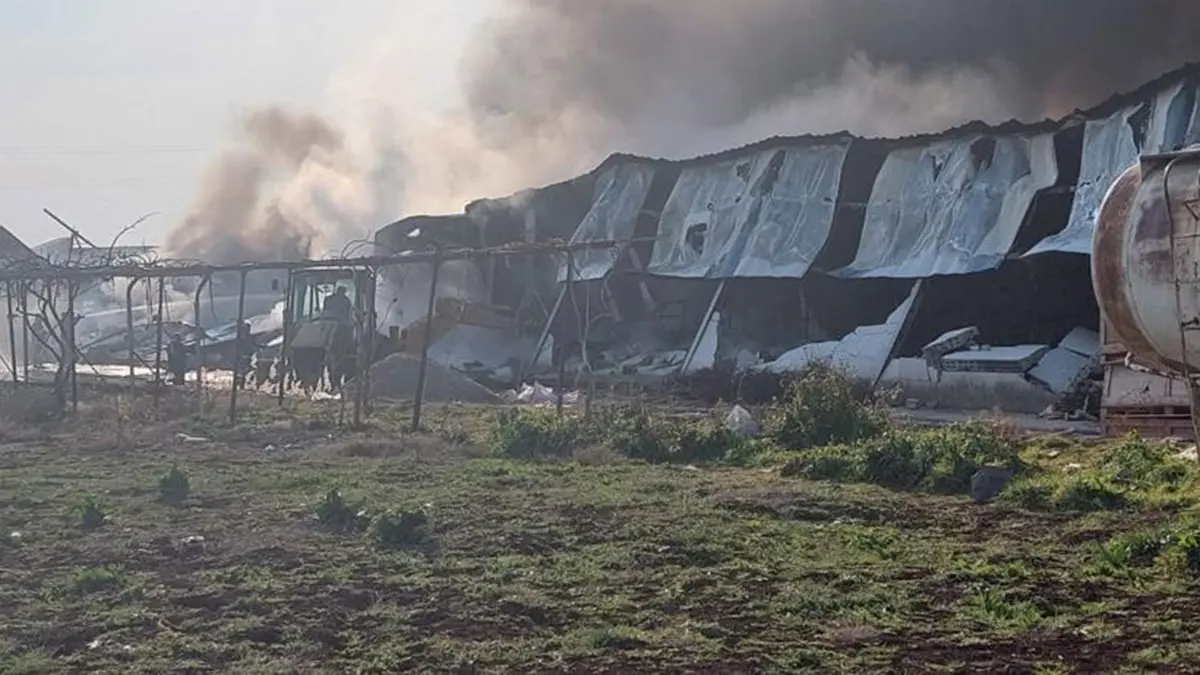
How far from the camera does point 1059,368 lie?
21.5 meters

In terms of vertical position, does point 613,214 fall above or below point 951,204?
above

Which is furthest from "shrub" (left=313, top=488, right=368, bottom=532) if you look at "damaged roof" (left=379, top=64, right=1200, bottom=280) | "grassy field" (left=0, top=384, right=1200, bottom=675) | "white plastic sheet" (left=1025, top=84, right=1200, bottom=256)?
"damaged roof" (left=379, top=64, right=1200, bottom=280)

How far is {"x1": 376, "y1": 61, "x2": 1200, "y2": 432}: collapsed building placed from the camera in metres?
22.2

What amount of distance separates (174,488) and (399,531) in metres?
3.38

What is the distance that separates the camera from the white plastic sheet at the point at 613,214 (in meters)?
32.6

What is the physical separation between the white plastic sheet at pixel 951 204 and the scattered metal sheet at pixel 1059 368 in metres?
2.46

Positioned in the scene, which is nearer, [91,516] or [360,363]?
[91,516]

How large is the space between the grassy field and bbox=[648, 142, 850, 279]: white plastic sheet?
15.2 metres

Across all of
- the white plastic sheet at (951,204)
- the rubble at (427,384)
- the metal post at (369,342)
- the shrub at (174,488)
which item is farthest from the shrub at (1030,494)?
the rubble at (427,384)

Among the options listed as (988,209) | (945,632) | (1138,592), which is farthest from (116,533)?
(988,209)

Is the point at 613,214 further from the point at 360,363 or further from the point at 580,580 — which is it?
the point at 580,580

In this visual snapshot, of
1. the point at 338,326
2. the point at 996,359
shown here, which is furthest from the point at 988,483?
the point at 338,326

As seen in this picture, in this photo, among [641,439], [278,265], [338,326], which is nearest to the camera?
[641,439]

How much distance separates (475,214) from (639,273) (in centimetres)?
680
